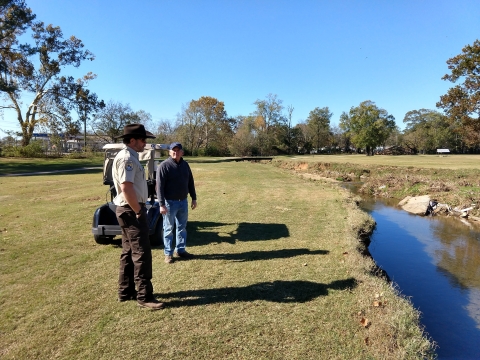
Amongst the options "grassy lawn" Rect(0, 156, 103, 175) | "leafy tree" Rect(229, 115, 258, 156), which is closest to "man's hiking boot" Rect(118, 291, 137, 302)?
"grassy lawn" Rect(0, 156, 103, 175)

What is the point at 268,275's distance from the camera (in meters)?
4.79

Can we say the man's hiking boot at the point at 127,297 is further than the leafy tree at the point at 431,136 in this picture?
No

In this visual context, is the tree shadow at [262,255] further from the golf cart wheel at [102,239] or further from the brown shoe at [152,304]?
the golf cart wheel at [102,239]

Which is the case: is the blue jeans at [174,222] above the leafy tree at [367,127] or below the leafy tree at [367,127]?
below

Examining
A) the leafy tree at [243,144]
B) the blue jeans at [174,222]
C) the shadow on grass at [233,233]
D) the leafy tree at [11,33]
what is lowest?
the shadow on grass at [233,233]

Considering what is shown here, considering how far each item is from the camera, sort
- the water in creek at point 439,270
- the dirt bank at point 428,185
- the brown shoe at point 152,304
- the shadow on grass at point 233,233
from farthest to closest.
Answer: the dirt bank at point 428,185 < the shadow on grass at point 233,233 < the water in creek at point 439,270 < the brown shoe at point 152,304

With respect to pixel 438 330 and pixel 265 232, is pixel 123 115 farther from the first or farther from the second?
pixel 438 330

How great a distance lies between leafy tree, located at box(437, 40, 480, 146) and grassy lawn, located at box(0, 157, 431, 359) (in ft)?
79.7

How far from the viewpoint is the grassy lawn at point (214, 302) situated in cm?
305

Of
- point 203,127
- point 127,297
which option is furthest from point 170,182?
point 203,127

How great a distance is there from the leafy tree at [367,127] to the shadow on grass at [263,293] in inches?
2837

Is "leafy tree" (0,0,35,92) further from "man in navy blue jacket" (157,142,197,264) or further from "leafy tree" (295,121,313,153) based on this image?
"leafy tree" (295,121,313,153)

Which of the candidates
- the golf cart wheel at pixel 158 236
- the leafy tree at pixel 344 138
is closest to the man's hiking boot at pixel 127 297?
the golf cart wheel at pixel 158 236

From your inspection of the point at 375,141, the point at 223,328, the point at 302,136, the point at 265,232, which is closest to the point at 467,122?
the point at 265,232
